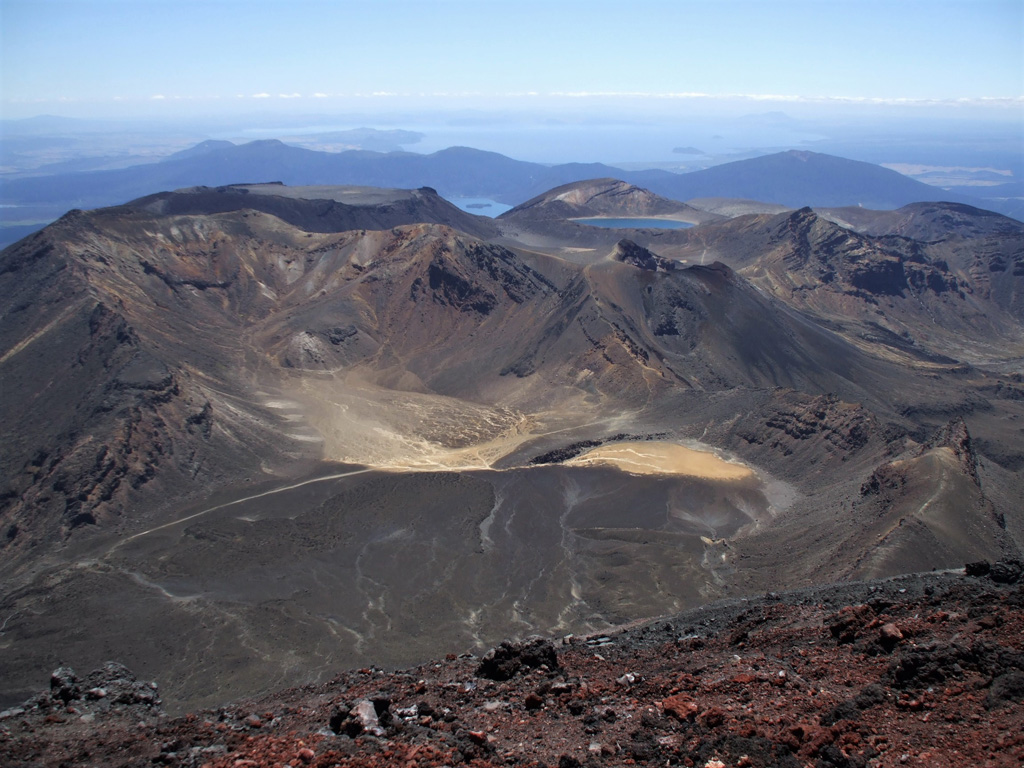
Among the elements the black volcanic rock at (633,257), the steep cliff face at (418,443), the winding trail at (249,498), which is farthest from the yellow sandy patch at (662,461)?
the black volcanic rock at (633,257)

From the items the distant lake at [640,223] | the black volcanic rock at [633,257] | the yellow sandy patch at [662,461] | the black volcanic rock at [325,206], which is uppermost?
the black volcanic rock at [325,206]

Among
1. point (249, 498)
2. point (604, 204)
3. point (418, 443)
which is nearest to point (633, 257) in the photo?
point (418, 443)

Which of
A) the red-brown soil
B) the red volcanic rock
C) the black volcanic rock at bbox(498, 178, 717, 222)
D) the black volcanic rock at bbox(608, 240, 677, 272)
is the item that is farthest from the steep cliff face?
the black volcanic rock at bbox(498, 178, 717, 222)

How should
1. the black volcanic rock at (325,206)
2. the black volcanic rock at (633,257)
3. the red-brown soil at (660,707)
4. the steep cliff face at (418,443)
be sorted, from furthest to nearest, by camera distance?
1. the black volcanic rock at (325,206)
2. the black volcanic rock at (633,257)
3. the steep cliff face at (418,443)
4. the red-brown soil at (660,707)

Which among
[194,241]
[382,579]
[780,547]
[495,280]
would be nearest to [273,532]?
[382,579]

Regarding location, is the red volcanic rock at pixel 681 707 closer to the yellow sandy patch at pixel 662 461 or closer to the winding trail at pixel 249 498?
the yellow sandy patch at pixel 662 461

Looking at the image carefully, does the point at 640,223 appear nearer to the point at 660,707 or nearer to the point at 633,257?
the point at 633,257
